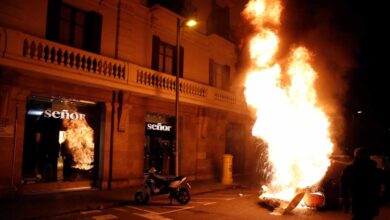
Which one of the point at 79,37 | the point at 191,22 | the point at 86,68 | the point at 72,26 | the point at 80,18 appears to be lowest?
the point at 86,68

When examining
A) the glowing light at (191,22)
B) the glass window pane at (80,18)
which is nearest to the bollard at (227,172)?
the glowing light at (191,22)

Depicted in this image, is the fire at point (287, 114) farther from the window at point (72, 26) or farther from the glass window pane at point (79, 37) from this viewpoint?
the window at point (72, 26)

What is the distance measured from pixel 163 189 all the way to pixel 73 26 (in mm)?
8045

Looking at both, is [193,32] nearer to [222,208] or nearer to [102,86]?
[102,86]

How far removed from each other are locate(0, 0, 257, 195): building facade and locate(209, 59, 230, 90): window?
0.58 feet

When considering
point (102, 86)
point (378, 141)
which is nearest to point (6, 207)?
point (102, 86)

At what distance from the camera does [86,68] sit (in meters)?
13.4

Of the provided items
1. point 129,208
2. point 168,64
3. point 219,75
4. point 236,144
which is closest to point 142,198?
point 129,208

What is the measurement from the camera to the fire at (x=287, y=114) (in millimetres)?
12344

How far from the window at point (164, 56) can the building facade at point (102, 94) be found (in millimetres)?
57

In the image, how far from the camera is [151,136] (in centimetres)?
1755

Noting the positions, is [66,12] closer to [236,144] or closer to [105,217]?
[105,217]

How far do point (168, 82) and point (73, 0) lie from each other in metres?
5.96

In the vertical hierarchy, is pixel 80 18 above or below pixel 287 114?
above
